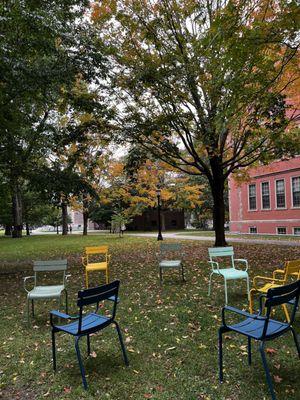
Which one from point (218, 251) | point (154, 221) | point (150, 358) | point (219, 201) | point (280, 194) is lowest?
point (150, 358)

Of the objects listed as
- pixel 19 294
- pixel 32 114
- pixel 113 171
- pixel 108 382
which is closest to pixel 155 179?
pixel 113 171

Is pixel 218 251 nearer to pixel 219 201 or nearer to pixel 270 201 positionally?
pixel 219 201

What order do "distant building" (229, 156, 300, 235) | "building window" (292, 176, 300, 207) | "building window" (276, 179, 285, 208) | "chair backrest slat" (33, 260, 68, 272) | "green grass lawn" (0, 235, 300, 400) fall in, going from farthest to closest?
"building window" (276, 179, 285, 208)
"distant building" (229, 156, 300, 235)
"building window" (292, 176, 300, 207)
"chair backrest slat" (33, 260, 68, 272)
"green grass lawn" (0, 235, 300, 400)

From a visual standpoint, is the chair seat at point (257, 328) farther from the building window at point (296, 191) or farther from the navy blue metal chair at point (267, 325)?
the building window at point (296, 191)

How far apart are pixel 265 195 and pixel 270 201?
0.93 metres

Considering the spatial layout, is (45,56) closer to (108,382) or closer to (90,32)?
(90,32)

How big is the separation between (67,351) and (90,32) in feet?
30.8

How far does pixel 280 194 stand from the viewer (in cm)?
2791

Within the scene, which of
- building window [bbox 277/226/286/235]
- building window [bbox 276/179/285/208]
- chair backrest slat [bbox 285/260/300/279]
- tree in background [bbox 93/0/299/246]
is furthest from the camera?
building window [bbox 276/179/285/208]

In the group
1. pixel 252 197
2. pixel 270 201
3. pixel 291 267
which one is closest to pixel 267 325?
pixel 291 267

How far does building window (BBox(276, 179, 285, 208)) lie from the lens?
27634 mm

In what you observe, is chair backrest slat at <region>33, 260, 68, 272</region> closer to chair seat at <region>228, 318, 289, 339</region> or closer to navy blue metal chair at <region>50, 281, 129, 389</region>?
navy blue metal chair at <region>50, 281, 129, 389</region>

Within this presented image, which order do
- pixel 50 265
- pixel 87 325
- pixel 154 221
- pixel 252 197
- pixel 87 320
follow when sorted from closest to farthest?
pixel 87 325
pixel 87 320
pixel 50 265
pixel 252 197
pixel 154 221

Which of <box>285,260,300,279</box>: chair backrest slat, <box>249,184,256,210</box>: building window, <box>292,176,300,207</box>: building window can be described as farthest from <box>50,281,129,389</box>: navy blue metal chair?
<box>249,184,256,210</box>: building window
